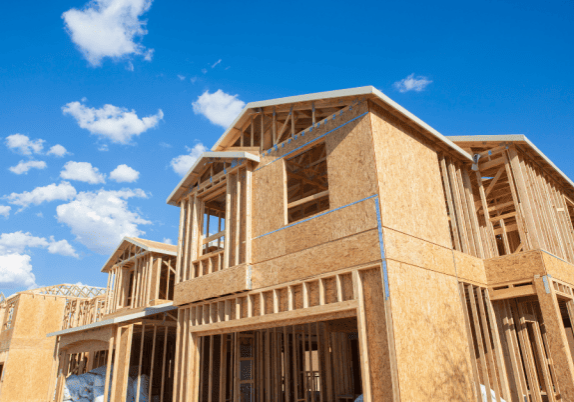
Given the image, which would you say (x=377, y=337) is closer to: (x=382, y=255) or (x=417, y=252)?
(x=382, y=255)

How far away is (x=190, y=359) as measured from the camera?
13.9 metres

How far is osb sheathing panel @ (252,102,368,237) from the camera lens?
10852 millimetres

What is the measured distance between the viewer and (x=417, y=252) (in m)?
10.4

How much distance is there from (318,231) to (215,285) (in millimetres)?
4473

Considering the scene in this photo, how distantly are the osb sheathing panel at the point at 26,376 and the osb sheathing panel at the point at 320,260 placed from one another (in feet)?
76.8

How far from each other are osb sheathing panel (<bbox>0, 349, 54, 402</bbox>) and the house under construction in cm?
1480

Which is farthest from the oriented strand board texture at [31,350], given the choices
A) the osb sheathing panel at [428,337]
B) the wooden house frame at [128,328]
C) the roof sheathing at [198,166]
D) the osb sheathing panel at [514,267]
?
the osb sheathing panel at [514,267]

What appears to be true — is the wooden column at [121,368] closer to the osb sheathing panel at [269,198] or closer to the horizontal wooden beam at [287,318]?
the horizontal wooden beam at [287,318]

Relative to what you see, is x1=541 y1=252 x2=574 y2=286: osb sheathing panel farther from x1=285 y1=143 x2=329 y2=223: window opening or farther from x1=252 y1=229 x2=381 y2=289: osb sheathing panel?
x1=285 y1=143 x2=329 y2=223: window opening

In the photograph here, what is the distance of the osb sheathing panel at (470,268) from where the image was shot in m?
11.8

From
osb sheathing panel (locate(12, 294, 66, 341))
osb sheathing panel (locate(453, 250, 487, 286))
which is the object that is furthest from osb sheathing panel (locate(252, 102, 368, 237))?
osb sheathing panel (locate(12, 294, 66, 341))

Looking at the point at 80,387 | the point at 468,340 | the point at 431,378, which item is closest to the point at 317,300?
the point at 431,378

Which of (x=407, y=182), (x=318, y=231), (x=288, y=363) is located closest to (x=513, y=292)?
(x=407, y=182)

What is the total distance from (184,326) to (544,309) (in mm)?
11351
